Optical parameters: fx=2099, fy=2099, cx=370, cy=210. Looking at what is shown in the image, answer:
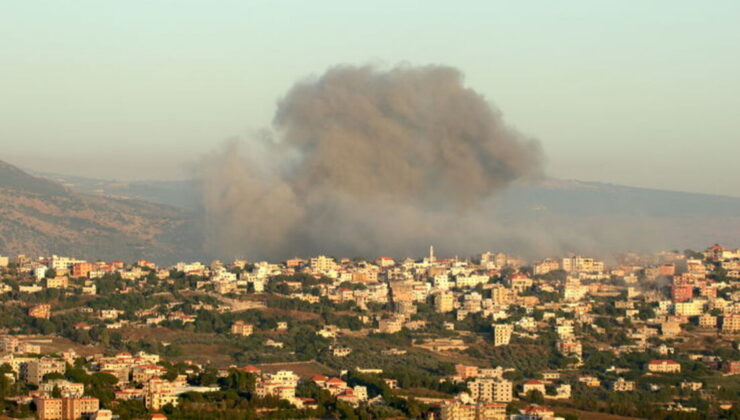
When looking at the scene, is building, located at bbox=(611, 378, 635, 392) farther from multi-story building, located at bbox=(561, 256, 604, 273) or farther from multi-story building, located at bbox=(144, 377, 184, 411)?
multi-story building, located at bbox=(561, 256, 604, 273)

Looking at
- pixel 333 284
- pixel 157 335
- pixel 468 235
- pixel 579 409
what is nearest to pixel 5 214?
pixel 468 235

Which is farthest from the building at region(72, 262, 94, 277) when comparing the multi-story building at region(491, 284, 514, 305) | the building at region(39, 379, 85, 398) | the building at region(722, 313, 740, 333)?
the building at region(39, 379, 85, 398)

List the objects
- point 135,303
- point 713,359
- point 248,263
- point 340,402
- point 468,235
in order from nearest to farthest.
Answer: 1. point 340,402
2. point 713,359
3. point 135,303
4. point 248,263
5. point 468,235

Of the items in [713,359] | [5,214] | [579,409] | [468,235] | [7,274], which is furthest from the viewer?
[5,214]

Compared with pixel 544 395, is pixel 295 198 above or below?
above

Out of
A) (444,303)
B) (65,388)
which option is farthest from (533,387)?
(444,303)

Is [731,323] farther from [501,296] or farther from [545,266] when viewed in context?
[545,266]

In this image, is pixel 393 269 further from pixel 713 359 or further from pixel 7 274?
pixel 713 359
